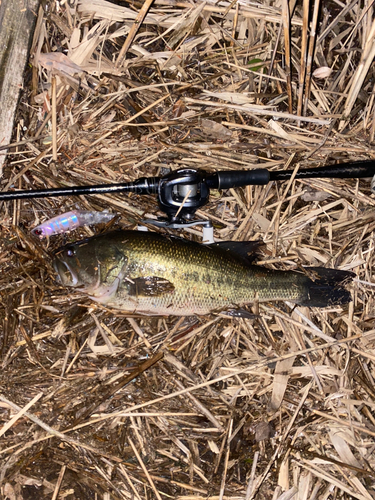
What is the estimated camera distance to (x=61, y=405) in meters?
3.35

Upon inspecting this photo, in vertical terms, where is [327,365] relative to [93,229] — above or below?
below

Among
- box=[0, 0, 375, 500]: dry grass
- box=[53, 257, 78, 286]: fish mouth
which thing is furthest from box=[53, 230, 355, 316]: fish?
box=[0, 0, 375, 500]: dry grass

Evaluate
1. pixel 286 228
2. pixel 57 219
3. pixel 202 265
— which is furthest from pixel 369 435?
pixel 57 219

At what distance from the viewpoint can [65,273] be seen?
301cm

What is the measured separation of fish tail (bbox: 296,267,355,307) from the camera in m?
3.33

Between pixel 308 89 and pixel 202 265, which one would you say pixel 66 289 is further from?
pixel 308 89

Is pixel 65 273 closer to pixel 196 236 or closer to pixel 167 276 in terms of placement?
pixel 167 276

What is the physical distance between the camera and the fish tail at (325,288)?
333cm

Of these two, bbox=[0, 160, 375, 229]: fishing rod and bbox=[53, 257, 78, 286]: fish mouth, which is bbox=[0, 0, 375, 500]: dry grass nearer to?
bbox=[53, 257, 78, 286]: fish mouth

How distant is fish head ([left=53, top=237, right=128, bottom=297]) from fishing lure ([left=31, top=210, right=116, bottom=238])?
0.38 meters

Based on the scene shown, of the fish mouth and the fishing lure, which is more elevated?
the fishing lure

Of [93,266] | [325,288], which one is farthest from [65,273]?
[325,288]

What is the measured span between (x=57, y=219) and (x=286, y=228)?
2.25 metres

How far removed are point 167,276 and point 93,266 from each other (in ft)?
2.11
